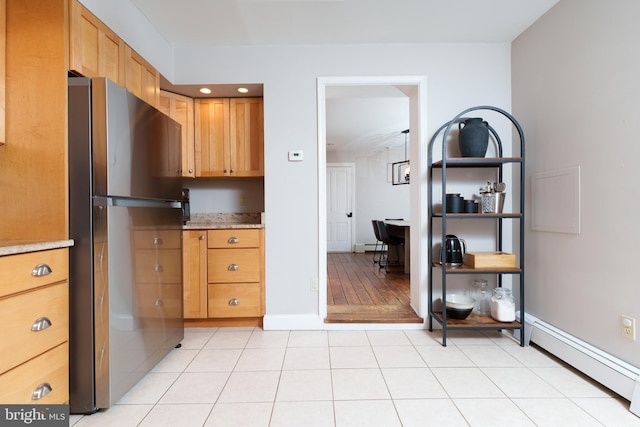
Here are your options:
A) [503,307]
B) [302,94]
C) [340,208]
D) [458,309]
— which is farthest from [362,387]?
[340,208]

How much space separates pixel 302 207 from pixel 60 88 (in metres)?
1.65

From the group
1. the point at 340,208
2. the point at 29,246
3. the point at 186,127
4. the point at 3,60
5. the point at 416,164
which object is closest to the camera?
the point at 29,246

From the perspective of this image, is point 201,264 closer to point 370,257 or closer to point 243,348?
point 243,348

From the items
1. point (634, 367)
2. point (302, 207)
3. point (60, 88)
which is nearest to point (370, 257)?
point (302, 207)

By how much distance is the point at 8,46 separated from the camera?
1.40 m

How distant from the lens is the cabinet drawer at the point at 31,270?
1084 mm

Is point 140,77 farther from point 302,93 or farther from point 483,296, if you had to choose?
point 483,296

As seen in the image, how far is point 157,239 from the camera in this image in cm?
183

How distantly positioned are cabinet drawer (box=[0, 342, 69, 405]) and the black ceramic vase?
2719mm

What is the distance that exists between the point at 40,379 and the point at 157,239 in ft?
2.70

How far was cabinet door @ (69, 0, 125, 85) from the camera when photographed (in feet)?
4.87

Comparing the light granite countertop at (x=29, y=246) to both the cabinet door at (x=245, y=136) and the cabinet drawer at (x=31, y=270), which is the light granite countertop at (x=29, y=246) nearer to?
the cabinet drawer at (x=31, y=270)

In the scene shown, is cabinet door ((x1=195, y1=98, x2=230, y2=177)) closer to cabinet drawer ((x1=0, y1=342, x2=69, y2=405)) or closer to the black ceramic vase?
cabinet drawer ((x1=0, y1=342, x2=69, y2=405))

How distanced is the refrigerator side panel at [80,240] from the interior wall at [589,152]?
109 inches
